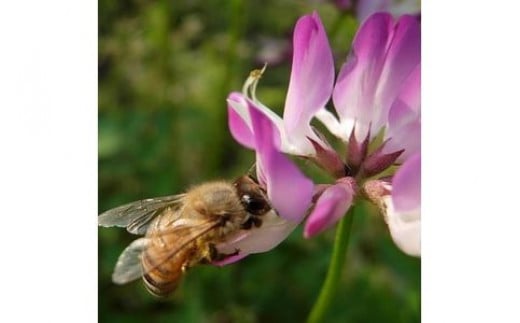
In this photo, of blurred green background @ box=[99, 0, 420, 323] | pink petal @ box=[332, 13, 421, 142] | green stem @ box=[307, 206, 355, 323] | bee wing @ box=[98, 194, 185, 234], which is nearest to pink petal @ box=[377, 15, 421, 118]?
pink petal @ box=[332, 13, 421, 142]

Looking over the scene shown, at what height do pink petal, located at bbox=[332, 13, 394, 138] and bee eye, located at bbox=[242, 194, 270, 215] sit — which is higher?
pink petal, located at bbox=[332, 13, 394, 138]

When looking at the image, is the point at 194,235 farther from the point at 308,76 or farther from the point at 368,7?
the point at 368,7

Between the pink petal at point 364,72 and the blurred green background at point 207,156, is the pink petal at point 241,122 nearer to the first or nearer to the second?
the pink petal at point 364,72

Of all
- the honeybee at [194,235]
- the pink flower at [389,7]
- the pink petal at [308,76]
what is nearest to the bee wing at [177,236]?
the honeybee at [194,235]

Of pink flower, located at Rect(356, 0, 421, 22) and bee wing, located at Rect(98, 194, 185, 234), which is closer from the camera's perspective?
bee wing, located at Rect(98, 194, 185, 234)

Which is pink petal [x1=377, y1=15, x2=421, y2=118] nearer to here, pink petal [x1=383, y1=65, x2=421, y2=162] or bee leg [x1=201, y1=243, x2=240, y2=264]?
pink petal [x1=383, y1=65, x2=421, y2=162]
